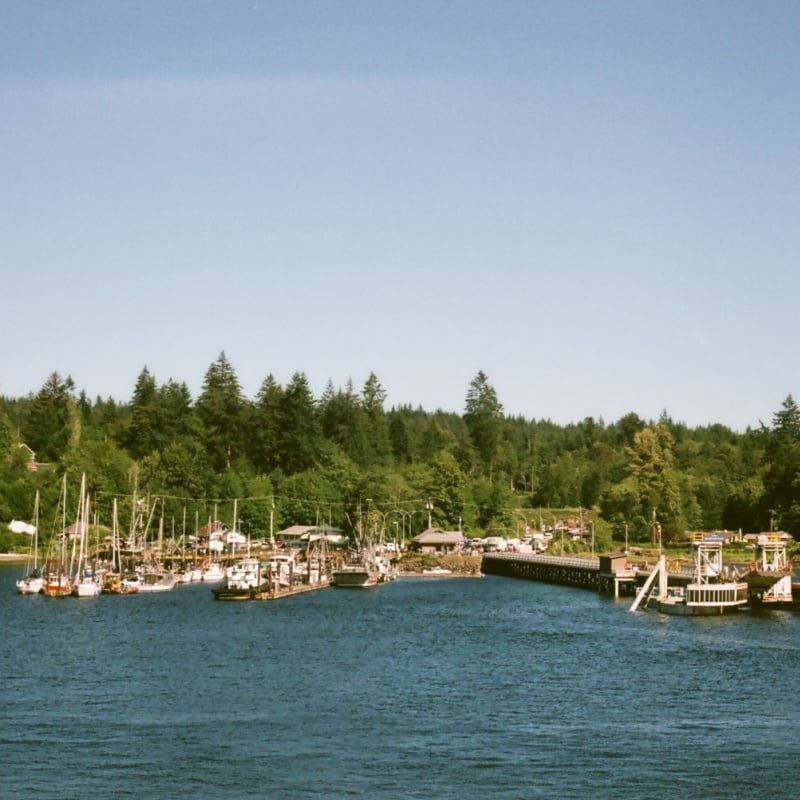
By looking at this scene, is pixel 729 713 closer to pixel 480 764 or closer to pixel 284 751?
pixel 480 764

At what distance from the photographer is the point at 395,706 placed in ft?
223

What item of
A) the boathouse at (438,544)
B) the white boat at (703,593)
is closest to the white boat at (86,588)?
the white boat at (703,593)

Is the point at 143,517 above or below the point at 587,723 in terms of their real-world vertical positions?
above

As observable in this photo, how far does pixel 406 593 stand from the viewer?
144 meters

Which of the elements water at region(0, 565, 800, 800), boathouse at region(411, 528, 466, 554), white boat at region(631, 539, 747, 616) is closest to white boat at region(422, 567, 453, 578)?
boathouse at region(411, 528, 466, 554)

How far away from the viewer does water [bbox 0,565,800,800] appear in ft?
172

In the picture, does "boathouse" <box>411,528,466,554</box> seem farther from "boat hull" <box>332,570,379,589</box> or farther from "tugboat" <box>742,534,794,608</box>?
"tugboat" <box>742,534,794,608</box>

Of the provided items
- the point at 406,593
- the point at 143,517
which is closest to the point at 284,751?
the point at 406,593

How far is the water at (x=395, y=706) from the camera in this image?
5253cm

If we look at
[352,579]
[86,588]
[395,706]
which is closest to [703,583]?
[352,579]

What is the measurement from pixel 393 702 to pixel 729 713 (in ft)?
58.2

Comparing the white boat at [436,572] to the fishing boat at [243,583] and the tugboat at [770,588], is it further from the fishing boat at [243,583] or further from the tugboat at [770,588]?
the tugboat at [770,588]

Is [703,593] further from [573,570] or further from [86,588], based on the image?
[86,588]

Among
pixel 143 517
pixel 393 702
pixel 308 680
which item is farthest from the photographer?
pixel 143 517
